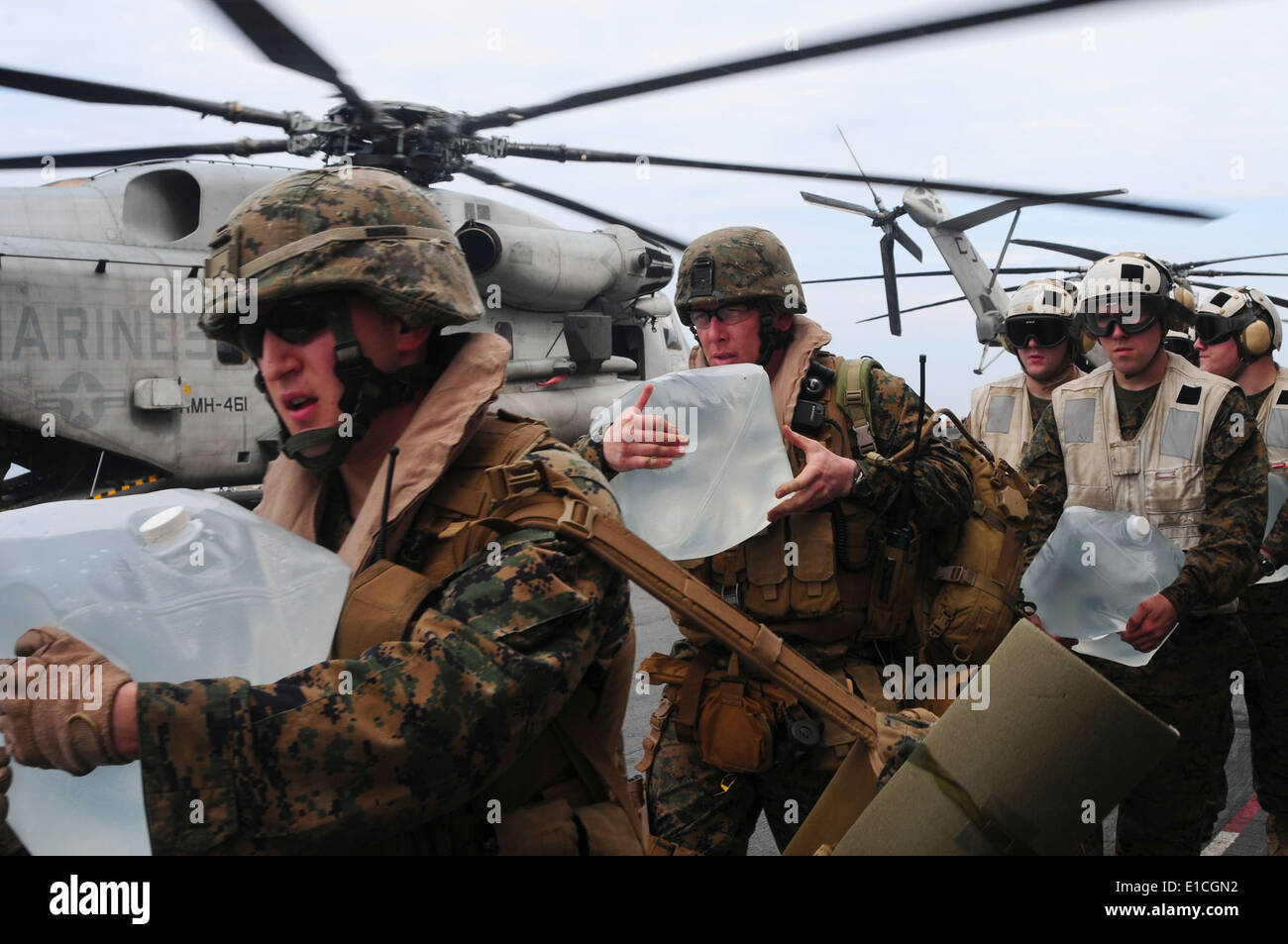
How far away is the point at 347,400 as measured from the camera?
5.94 ft

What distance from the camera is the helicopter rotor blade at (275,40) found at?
533 cm

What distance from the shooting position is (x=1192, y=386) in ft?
13.0

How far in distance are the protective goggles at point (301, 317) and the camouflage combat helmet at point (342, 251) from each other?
2cm

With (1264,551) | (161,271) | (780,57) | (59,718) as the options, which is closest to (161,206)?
(161,271)

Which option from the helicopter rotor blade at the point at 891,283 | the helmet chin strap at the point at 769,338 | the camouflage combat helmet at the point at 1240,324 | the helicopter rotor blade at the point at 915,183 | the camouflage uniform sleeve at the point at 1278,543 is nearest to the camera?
the helmet chin strap at the point at 769,338

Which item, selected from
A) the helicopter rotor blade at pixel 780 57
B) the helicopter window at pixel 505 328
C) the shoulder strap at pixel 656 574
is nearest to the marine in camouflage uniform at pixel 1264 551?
the helicopter rotor blade at pixel 780 57

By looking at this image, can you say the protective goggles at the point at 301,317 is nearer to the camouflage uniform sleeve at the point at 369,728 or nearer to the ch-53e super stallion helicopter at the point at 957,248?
the camouflage uniform sleeve at the point at 369,728

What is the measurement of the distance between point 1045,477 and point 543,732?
9.68ft

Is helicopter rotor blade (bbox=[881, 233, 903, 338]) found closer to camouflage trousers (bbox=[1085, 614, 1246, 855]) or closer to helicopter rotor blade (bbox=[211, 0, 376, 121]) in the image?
helicopter rotor blade (bbox=[211, 0, 376, 121])

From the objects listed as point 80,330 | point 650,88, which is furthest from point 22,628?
point 80,330

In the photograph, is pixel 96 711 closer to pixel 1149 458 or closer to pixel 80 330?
pixel 1149 458

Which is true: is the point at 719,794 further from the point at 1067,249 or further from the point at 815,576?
the point at 1067,249

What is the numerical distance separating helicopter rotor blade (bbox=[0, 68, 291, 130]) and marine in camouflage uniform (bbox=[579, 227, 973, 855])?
4.37 meters

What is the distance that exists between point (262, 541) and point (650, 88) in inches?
202
